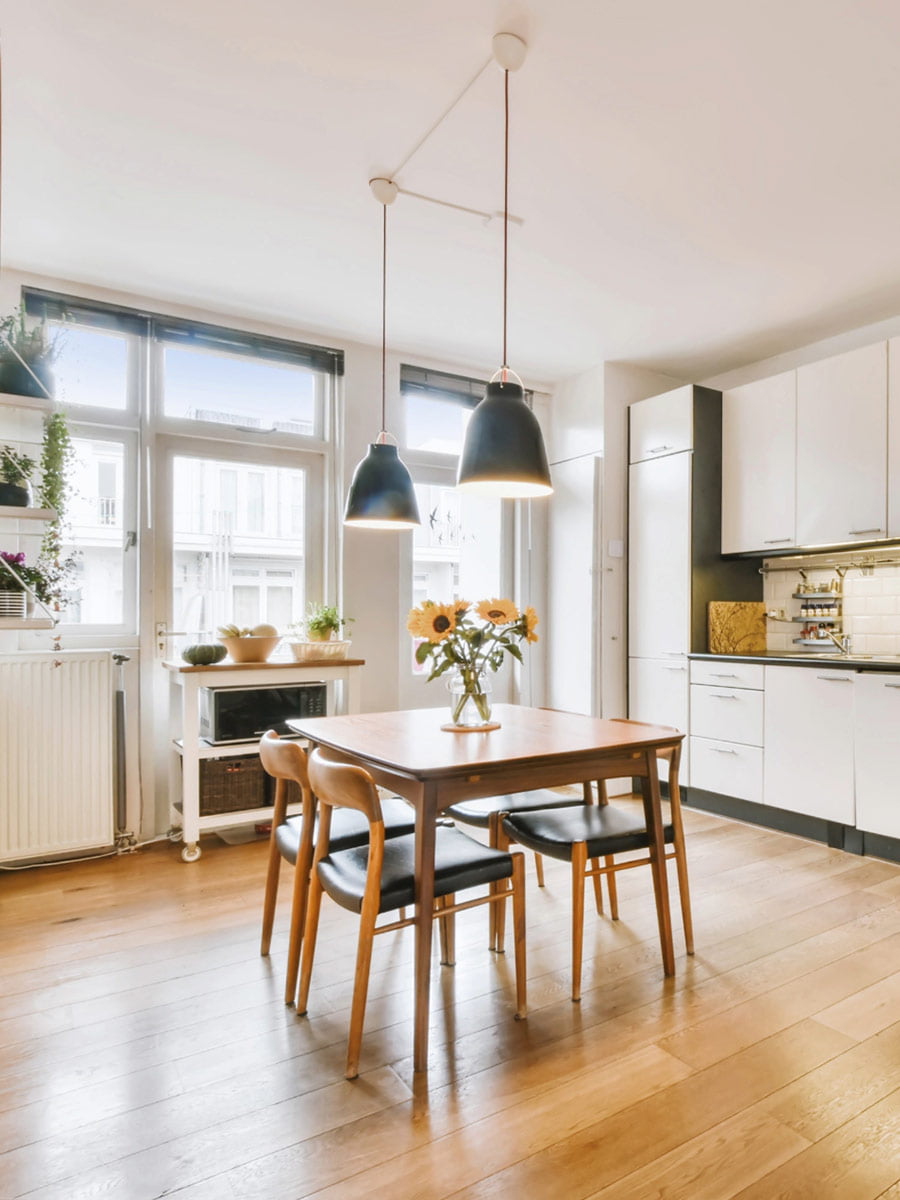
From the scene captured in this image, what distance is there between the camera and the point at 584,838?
7.04 feet

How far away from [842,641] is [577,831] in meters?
2.55

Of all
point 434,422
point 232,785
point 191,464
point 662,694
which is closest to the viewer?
point 232,785

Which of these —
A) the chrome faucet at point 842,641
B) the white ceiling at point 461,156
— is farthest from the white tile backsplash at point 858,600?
the white ceiling at point 461,156

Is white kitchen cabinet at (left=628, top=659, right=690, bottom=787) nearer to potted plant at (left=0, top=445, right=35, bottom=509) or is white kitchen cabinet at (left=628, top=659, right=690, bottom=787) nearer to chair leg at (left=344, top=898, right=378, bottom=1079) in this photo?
chair leg at (left=344, top=898, right=378, bottom=1079)

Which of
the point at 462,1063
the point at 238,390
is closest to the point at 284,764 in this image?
the point at 462,1063

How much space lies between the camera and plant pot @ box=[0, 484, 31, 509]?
287cm

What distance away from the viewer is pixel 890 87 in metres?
2.11

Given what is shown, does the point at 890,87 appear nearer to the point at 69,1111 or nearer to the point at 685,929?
the point at 685,929

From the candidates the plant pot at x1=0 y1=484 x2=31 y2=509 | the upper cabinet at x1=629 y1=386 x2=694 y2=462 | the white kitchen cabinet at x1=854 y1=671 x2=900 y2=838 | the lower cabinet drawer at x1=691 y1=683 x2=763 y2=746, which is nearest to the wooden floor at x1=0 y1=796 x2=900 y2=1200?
the white kitchen cabinet at x1=854 y1=671 x2=900 y2=838

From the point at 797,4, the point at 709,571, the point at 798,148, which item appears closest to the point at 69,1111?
the point at 797,4

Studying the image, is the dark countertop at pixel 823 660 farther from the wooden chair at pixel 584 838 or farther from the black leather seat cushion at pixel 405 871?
the black leather seat cushion at pixel 405 871

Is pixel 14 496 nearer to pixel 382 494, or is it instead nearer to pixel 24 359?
pixel 24 359

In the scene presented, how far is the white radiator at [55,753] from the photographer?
3.02m

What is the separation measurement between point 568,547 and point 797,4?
3.06 metres
